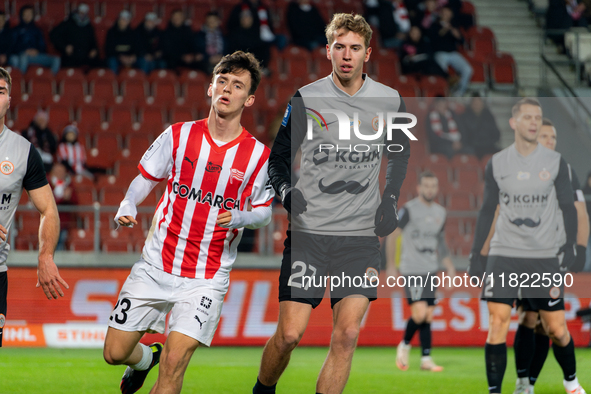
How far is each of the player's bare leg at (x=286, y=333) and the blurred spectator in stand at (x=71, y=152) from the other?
24.5 feet

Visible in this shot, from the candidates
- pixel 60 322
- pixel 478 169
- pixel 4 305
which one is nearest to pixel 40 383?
pixel 4 305

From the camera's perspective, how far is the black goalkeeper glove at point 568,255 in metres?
6.16

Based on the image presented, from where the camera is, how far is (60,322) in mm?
9867

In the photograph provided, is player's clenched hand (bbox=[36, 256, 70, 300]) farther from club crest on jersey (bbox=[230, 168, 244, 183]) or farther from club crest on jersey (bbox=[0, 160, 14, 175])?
club crest on jersey (bbox=[230, 168, 244, 183])

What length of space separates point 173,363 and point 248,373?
12.1ft

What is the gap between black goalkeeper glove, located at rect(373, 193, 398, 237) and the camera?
473 centimetres

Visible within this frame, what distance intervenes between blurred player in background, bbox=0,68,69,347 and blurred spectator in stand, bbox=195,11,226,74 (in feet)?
28.8

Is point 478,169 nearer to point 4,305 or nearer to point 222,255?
point 222,255

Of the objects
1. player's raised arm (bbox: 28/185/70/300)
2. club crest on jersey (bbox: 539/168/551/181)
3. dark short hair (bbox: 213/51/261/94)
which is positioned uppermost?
dark short hair (bbox: 213/51/261/94)

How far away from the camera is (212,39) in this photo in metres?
13.6

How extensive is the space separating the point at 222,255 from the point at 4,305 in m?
1.52

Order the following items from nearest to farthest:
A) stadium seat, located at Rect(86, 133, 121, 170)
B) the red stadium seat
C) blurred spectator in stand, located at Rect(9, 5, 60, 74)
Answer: stadium seat, located at Rect(86, 133, 121, 170) < blurred spectator in stand, located at Rect(9, 5, 60, 74) < the red stadium seat

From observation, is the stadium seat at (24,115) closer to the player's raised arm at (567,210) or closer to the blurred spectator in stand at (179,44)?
the blurred spectator in stand at (179,44)

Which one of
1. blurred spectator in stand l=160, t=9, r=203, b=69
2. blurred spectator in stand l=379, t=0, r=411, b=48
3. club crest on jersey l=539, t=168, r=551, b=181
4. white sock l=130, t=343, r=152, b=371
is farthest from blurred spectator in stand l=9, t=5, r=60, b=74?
club crest on jersey l=539, t=168, r=551, b=181
